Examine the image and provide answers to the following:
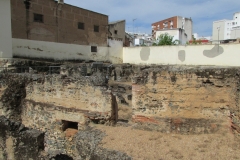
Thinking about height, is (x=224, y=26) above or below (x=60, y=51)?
above

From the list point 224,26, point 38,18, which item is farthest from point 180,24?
point 38,18

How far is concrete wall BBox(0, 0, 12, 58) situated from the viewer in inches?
511

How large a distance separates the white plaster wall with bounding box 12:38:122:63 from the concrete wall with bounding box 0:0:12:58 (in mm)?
1444

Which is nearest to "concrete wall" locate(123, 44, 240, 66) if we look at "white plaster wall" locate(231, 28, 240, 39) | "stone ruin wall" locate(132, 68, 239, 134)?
"stone ruin wall" locate(132, 68, 239, 134)

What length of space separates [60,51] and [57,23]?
238 cm

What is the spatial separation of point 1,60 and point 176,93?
37.1 feet

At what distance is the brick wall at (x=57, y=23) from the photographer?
51.1 ft

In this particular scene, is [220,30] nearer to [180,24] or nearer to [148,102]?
[180,24]

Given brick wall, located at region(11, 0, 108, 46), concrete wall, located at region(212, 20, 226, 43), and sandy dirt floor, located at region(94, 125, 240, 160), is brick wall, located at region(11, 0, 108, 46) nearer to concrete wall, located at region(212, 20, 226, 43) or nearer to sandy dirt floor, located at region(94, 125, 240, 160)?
sandy dirt floor, located at region(94, 125, 240, 160)

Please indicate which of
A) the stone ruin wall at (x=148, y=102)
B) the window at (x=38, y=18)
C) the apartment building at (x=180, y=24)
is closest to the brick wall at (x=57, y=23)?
the window at (x=38, y=18)

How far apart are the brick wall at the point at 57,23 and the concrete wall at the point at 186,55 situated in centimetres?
397

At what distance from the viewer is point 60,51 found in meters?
18.8

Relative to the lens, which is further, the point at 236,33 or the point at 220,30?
the point at 220,30

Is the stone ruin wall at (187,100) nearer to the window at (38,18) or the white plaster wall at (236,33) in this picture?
the window at (38,18)
